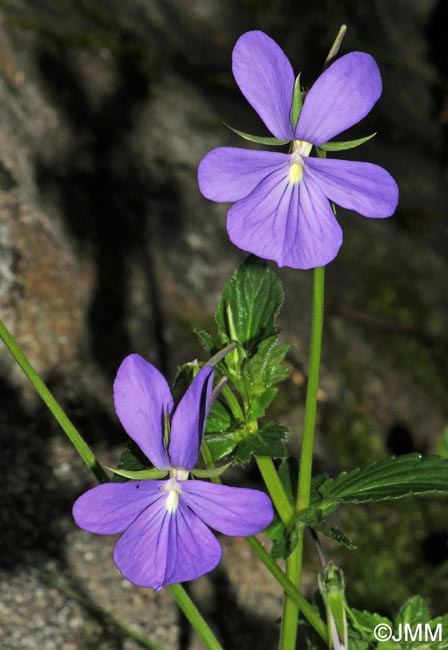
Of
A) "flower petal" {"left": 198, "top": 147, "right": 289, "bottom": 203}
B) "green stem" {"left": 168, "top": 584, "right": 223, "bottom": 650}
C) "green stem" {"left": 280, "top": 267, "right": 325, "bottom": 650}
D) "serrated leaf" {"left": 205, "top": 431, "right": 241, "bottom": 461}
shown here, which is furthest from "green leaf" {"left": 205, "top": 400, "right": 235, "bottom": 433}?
"flower petal" {"left": 198, "top": 147, "right": 289, "bottom": 203}

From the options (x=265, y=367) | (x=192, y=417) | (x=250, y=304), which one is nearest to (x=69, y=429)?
(x=192, y=417)

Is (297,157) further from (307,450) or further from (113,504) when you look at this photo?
(113,504)

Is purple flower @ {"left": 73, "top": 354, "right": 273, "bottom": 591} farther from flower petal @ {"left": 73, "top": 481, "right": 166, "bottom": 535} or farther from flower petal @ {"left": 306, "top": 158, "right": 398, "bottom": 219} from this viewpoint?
flower petal @ {"left": 306, "top": 158, "right": 398, "bottom": 219}

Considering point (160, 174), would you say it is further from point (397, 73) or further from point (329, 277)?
point (397, 73)

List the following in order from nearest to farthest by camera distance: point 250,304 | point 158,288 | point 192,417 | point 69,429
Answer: point 192,417 → point 69,429 → point 250,304 → point 158,288

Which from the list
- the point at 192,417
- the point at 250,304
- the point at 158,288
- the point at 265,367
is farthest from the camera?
the point at 158,288

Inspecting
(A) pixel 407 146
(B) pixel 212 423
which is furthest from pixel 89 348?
(A) pixel 407 146
